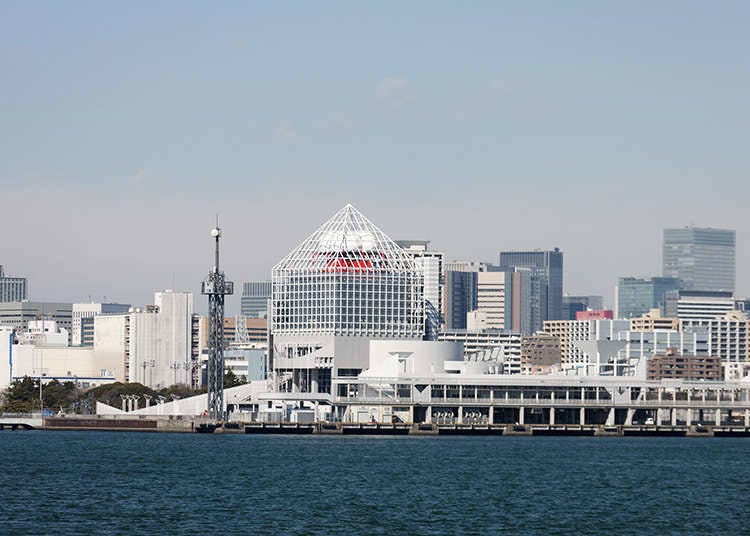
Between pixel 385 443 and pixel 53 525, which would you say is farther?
pixel 385 443

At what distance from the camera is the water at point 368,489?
3538 inches

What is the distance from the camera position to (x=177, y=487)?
110m

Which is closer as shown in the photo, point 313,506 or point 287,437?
point 313,506

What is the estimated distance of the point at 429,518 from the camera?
9294 centimetres

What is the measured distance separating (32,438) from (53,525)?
10738 cm

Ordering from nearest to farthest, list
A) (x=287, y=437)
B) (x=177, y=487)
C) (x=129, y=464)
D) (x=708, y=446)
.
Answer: (x=177, y=487)
(x=129, y=464)
(x=708, y=446)
(x=287, y=437)

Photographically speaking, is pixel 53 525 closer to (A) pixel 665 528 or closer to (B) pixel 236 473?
(A) pixel 665 528

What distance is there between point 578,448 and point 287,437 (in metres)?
39.3

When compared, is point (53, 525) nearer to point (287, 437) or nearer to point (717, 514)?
point (717, 514)

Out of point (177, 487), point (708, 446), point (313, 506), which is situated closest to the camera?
point (313, 506)

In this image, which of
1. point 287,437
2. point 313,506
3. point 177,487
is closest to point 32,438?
point 287,437

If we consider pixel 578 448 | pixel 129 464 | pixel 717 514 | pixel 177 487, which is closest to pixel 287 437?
pixel 578 448

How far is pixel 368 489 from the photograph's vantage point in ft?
366

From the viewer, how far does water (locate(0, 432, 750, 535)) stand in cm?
8988
